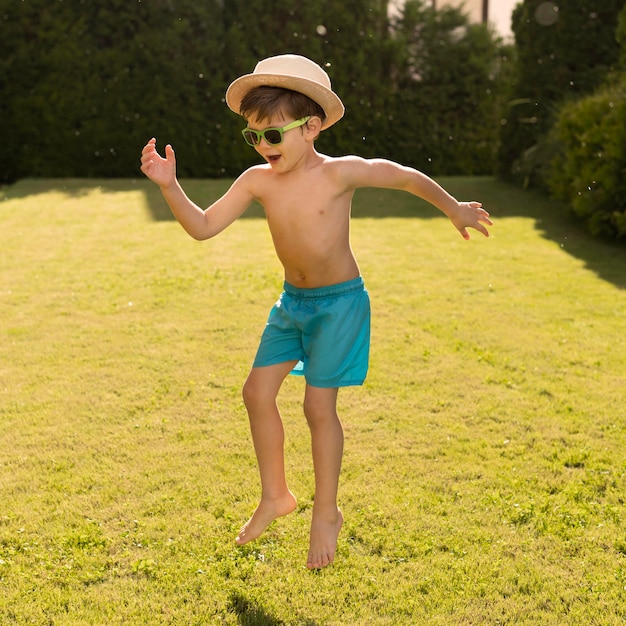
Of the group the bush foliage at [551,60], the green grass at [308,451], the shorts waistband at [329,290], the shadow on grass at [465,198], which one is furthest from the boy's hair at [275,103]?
the bush foliage at [551,60]

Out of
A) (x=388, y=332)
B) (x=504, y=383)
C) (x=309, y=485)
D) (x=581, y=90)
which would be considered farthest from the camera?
(x=581, y=90)

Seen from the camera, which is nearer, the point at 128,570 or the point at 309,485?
the point at 128,570

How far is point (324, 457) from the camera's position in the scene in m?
2.99

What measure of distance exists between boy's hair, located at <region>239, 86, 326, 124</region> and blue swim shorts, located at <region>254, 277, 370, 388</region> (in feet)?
2.03

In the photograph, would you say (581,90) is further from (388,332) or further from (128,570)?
(128,570)

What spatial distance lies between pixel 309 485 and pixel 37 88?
12.0 meters

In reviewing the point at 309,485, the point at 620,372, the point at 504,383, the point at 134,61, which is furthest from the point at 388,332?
the point at 134,61

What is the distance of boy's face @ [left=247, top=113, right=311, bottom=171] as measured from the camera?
2.91 metres

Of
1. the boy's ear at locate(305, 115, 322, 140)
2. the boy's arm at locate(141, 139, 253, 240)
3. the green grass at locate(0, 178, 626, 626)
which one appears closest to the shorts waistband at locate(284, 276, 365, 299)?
the boy's arm at locate(141, 139, 253, 240)

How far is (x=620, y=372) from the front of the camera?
205 inches

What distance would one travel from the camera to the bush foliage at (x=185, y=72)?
13.9 metres

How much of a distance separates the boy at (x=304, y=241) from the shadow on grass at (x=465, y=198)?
15.9 feet

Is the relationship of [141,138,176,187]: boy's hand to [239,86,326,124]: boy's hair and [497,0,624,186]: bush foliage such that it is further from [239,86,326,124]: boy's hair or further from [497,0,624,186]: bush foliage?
[497,0,624,186]: bush foliage

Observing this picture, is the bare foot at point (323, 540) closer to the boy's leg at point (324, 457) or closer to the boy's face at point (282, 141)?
the boy's leg at point (324, 457)
